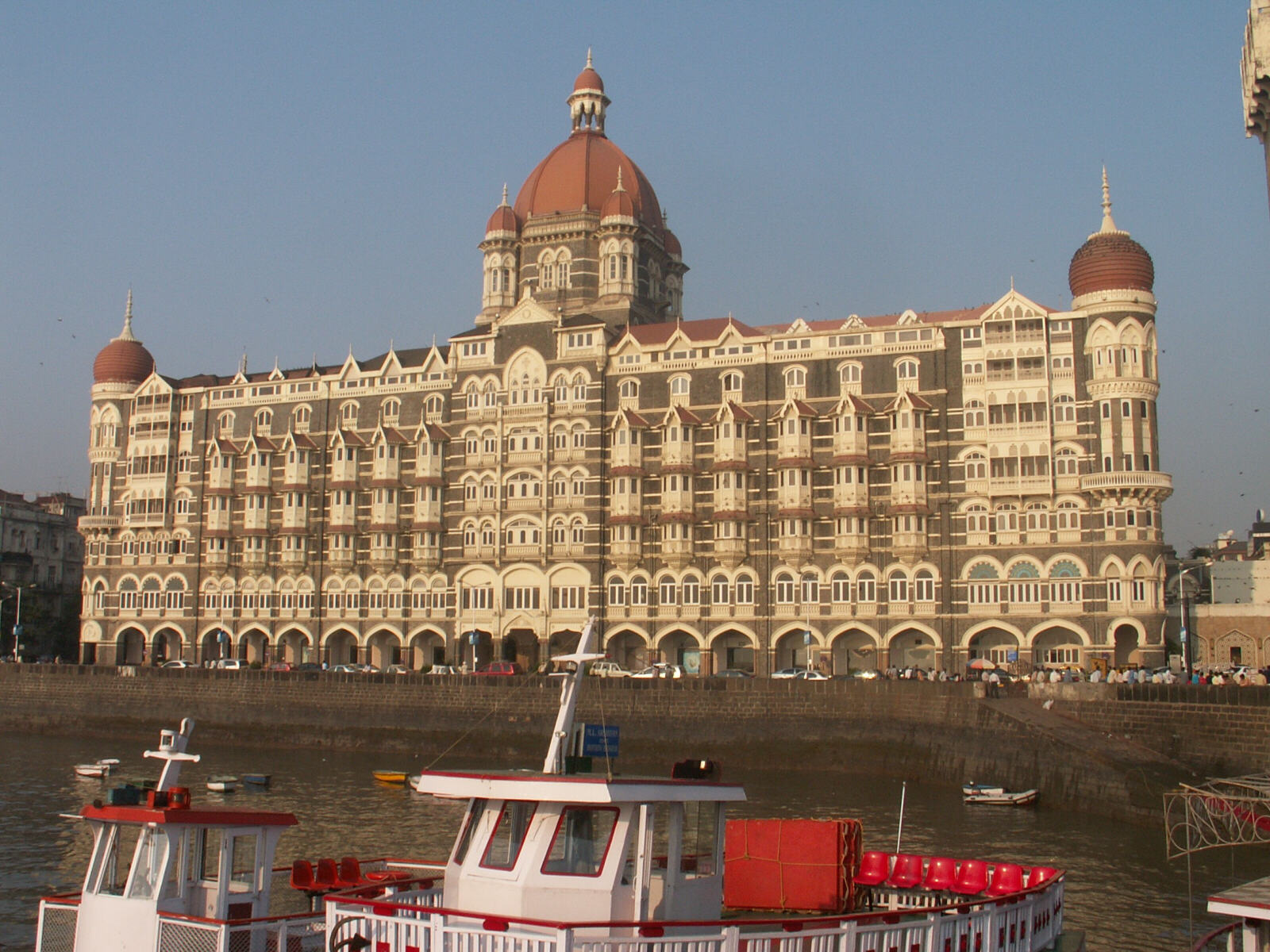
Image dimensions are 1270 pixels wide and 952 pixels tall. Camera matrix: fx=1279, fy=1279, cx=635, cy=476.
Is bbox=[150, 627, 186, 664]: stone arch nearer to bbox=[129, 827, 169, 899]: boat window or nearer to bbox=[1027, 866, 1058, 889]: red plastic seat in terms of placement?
bbox=[129, 827, 169, 899]: boat window

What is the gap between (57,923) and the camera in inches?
770

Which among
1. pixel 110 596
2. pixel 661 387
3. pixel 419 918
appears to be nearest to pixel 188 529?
pixel 110 596

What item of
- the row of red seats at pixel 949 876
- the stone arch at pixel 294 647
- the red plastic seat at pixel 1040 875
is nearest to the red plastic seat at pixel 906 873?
the row of red seats at pixel 949 876

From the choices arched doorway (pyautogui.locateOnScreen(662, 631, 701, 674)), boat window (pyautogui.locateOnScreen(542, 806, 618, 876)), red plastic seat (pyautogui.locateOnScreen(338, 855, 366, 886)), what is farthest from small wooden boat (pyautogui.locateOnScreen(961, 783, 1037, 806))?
boat window (pyautogui.locateOnScreen(542, 806, 618, 876))

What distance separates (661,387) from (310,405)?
87.6ft

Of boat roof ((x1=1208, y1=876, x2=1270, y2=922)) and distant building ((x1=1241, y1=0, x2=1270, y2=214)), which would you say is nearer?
boat roof ((x1=1208, y1=876, x2=1270, y2=922))

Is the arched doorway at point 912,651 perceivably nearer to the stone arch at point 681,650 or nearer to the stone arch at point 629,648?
the stone arch at point 681,650

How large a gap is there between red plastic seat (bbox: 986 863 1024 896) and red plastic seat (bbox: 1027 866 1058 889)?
1.11 feet

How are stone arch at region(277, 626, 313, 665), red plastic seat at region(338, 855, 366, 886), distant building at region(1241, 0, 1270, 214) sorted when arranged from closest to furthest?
red plastic seat at region(338, 855, 366, 886) → distant building at region(1241, 0, 1270, 214) → stone arch at region(277, 626, 313, 665)

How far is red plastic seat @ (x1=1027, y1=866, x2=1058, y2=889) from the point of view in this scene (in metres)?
22.0

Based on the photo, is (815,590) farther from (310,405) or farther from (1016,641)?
(310,405)

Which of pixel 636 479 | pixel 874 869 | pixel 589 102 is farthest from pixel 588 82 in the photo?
pixel 874 869

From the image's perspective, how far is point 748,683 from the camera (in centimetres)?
6344

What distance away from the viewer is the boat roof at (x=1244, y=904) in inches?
602
